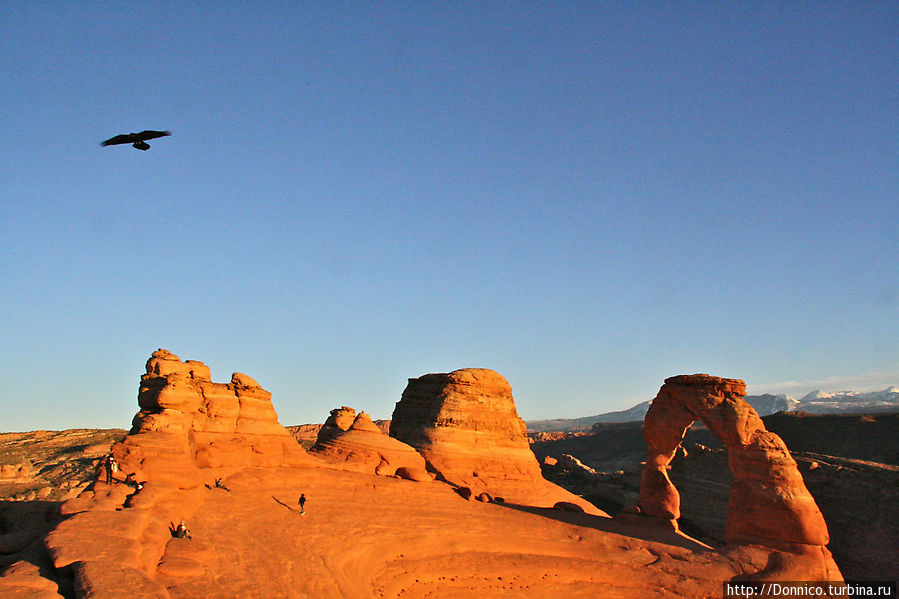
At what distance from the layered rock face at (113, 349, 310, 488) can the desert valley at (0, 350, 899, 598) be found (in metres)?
0.07

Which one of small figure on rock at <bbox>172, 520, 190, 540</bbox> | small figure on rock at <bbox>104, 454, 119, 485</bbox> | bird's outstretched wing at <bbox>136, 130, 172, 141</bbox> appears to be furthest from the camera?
small figure on rock at <bbox>104, 454, 119, 485</bbox>

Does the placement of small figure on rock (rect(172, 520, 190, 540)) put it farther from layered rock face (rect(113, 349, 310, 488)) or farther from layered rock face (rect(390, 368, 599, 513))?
layered rock face (rect(390, 368, 599, 513))

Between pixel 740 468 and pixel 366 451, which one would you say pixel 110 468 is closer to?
pixel 366 451

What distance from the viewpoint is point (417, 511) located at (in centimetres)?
2211

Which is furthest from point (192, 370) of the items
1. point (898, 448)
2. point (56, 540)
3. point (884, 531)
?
point (898, 448)

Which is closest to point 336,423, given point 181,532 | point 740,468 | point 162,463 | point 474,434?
point 474,434

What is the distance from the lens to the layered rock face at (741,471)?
21.0 m

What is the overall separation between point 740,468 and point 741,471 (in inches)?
4.7

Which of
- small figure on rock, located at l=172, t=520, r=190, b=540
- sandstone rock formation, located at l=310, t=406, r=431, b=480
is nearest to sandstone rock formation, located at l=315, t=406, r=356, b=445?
sandstone rock formation, located at l=310, t=406, r=431, b=480

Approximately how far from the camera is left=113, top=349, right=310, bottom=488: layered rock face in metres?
17.8

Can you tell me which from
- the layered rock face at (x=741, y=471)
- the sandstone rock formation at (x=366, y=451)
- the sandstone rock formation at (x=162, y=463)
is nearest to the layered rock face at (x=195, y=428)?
the sandstone rock formation at (x=162, y=463)

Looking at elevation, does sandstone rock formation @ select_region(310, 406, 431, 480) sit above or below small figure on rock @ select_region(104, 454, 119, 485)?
below

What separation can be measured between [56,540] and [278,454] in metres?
12.6

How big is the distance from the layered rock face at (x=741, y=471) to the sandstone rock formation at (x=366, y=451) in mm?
10889
